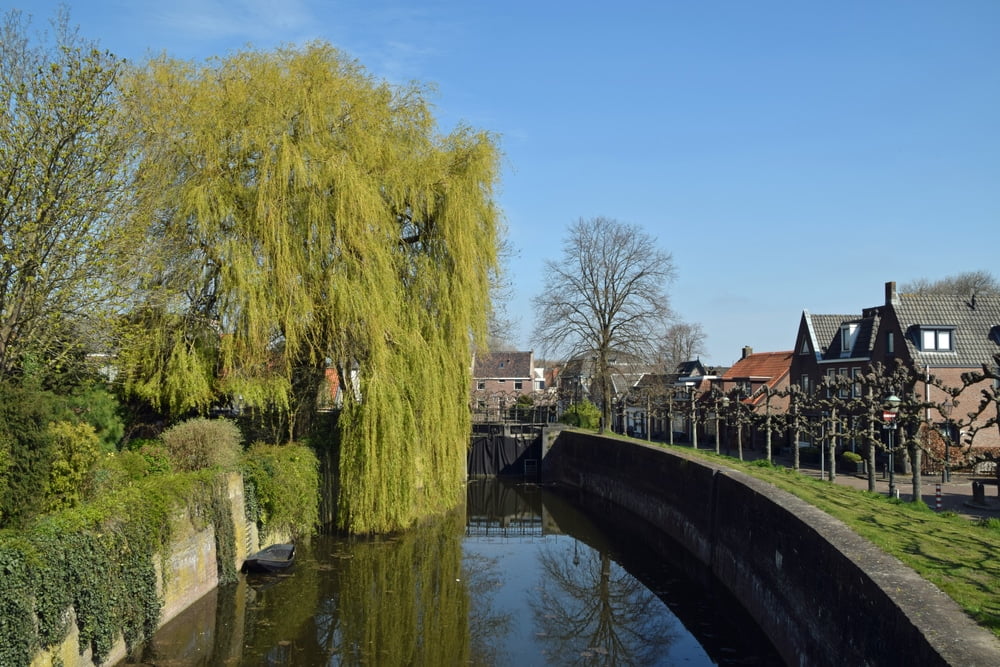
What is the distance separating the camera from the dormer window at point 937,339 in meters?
32.3

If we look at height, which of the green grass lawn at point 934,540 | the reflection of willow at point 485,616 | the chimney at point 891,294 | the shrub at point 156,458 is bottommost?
the reflection of willow at point 485,616

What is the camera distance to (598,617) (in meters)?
15.4

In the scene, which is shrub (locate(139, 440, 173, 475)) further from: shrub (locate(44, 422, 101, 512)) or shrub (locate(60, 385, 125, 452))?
shrub (locate(44, 422, 101, 512))

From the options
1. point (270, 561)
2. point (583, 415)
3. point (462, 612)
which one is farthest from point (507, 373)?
point (462, 612)

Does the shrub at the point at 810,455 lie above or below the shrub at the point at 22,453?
below

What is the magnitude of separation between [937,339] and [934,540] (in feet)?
75.2

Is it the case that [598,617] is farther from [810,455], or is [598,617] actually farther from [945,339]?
[945,339]

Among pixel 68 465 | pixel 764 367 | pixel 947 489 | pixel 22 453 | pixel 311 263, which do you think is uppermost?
pixel 311 263

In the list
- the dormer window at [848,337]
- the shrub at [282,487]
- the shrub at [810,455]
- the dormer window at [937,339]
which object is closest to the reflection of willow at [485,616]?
the shrub at [282,487]

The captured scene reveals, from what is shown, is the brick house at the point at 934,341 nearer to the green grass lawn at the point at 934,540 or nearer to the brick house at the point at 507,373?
the green grass lawn at the point at 934,540

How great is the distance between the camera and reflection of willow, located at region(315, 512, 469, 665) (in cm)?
1255

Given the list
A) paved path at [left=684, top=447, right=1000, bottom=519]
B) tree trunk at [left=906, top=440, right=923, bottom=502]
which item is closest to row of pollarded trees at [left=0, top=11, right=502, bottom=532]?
tree trunk at [left=906, top=440, right=923, bottom=502]

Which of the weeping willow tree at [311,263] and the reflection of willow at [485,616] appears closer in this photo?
the reflection of willow at [485,616]

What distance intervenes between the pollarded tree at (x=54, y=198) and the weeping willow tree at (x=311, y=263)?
320 centimetres
